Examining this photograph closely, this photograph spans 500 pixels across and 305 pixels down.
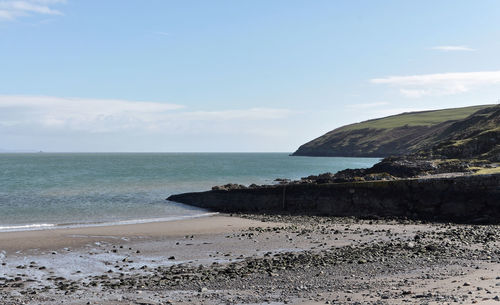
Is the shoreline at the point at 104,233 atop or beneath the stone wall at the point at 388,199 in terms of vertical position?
beneath

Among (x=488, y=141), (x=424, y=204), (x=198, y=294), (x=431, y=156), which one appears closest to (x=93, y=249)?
(x=198, y=294)

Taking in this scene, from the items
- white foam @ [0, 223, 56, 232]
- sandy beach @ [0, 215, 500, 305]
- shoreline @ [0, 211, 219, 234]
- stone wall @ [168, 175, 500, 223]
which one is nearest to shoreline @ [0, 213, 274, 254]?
sandy beach @ [0, 215, 500, 305]

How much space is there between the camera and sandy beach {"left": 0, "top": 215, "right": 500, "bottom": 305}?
48.7 ft

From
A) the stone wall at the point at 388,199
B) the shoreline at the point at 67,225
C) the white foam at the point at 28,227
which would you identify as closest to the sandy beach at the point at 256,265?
the shoreline at the point at 67,225

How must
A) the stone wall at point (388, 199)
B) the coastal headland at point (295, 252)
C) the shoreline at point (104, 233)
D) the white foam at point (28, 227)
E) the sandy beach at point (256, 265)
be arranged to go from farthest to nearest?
the stone wall at point (388, 199), the white foam at point (28, 227), the shoreline at point (104, 233), the coastal headland at point (295, 252), the sandy beach at point (256, 265)

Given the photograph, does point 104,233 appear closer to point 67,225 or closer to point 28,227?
point 67,225

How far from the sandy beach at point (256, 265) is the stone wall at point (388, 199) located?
3751 mm

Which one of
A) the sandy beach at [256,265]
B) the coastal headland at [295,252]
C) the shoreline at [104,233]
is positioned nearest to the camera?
the sandy beach at [256,265]

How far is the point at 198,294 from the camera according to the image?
50.6 ft

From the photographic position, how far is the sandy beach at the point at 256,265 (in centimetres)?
1485

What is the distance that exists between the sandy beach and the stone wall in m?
3.75

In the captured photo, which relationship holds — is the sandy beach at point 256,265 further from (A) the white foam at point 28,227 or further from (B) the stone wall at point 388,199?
(B) the stone wall at point 388,199

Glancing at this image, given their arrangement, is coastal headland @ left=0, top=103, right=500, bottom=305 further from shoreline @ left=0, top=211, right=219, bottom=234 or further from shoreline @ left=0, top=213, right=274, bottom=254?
shoreline @ left=0, top=211, right=219, bottom=234

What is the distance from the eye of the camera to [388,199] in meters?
36.4
